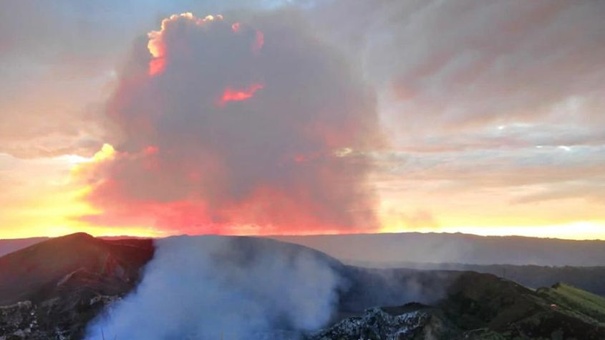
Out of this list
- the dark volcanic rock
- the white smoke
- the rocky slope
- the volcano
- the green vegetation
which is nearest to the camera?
the rocky slope

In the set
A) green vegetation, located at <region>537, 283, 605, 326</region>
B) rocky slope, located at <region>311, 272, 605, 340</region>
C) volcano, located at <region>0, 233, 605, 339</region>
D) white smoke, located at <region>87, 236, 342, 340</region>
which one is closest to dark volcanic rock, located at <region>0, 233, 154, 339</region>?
volcano, located at <region>0, 233, 605, 339</region>

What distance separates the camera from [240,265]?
115312 mm

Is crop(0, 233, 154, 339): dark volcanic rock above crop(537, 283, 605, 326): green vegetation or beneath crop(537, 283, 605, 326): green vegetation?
above

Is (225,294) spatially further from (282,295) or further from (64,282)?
(64,282)

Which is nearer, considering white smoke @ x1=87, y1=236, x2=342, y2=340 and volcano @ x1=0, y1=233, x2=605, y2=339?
volcano @ x1=0, y1=233, x2=605, y2=339

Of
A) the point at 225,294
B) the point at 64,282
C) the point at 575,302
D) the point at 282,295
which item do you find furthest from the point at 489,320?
the point at 64,282

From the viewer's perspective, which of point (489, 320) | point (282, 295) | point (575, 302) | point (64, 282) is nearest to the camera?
point (489, 320)

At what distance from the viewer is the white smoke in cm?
8188

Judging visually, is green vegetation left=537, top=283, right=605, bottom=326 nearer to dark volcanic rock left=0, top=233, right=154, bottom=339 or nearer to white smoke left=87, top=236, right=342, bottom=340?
white smoke left=87, top=236, right=342, bottom=340

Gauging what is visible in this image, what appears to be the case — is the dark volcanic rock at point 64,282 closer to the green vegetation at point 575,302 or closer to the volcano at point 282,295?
the volcano at point 282,295

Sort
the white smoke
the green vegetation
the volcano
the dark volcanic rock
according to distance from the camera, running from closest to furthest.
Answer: the volcano, the dark volcanic rock, the white smoke, the green vegetation

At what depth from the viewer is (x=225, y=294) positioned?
99.2m

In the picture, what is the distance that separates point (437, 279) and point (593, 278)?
3119 inches

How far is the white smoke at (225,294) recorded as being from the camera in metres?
81.9
